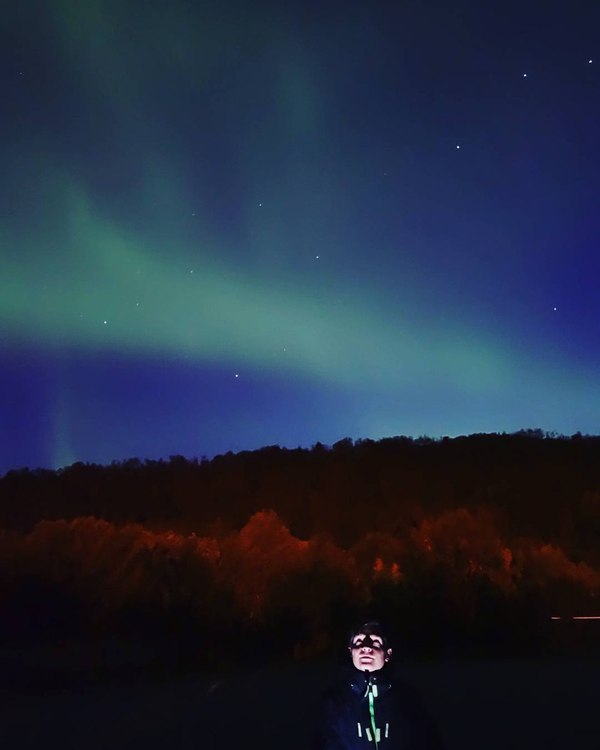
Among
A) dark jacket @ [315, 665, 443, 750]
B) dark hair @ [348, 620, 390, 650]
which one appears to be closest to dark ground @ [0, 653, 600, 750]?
dark jacket @ [315, 665, 443, 750]

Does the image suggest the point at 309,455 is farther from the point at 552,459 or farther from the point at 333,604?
the point at 333,604

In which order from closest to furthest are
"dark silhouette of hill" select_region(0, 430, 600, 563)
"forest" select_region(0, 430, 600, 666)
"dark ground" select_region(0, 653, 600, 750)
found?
1. "dark ground" select_region(0, 653, 600, 750)
2. "forest" select_region(0, 430, 600, 666)
3. "dark silhouette of hill" select_region(0, 430, 600, 563)

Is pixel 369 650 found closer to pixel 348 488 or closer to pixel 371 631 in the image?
pixel 371 631

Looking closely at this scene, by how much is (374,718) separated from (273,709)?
15.1 feet

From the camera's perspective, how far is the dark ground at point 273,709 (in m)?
6.89

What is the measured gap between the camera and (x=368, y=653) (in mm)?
3545

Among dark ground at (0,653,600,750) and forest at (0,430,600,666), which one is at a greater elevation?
forest at (0,430,600,666)

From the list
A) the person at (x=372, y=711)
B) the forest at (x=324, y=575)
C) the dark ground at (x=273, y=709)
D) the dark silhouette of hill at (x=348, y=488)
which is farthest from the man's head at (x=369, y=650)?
the dark silhouette of hill at (x=348, y=488)

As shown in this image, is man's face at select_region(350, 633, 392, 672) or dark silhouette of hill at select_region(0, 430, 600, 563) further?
dark silhouette of hill at select_region(0, 430, 600, 563)

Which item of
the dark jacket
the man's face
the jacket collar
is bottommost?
the dark jacket

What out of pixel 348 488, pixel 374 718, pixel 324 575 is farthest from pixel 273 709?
pixel 348 488

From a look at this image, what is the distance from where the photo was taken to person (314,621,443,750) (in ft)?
11.5

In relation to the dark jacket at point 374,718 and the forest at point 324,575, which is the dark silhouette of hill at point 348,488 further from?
the dark jacket at point 374,718

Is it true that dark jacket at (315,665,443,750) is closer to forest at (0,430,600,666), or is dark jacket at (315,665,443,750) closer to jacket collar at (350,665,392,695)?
jacket collar at (350,665,392,695)
